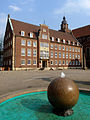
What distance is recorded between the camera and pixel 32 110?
4.79 metres

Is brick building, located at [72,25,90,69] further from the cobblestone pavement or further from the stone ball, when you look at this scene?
the stone ball

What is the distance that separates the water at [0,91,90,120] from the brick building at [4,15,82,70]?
30.9 meters

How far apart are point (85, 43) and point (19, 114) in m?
63.9

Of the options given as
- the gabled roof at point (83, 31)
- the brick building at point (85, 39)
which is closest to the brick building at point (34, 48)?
the brick building at point (85, 39)

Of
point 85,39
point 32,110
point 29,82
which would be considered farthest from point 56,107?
point 85,39

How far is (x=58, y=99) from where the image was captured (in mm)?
3990

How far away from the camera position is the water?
4152 millimetres

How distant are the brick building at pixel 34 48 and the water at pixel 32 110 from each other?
30866 mm

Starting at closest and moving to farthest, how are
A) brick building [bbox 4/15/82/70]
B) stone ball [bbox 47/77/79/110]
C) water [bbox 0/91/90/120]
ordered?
stone ball [bbox 47/77/79/110] < water [bbox 0/91/90/120] < brick building [bbox 4/15/82/70]

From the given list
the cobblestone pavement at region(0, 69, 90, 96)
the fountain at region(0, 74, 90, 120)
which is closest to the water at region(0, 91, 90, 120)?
the fountain at region(0, 74, 90, 120)

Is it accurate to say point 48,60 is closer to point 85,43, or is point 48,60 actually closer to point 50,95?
point 85,43

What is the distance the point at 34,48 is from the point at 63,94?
3725cm

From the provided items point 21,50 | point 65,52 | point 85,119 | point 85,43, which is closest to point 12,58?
point 21,50

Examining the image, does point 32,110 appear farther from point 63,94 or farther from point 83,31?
point 83,31
